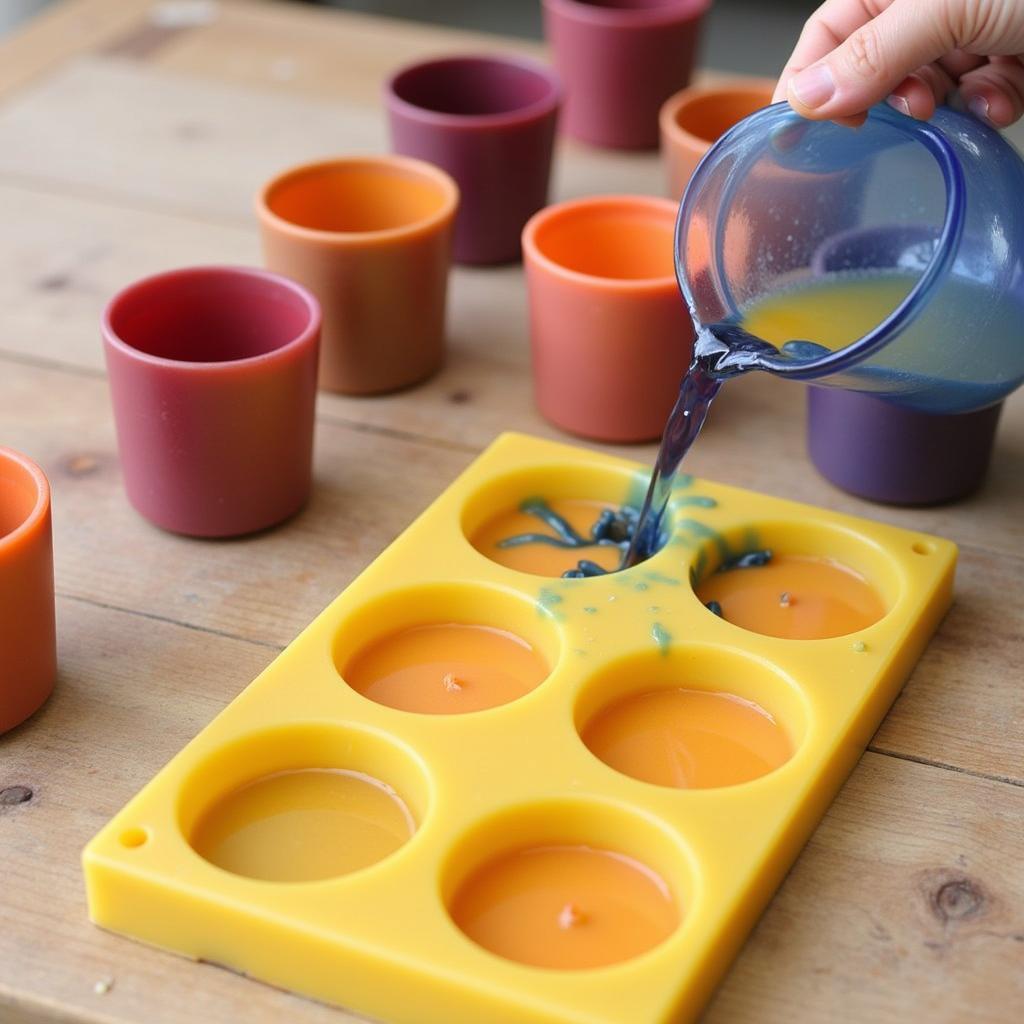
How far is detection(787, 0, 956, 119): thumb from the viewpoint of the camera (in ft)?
2.24

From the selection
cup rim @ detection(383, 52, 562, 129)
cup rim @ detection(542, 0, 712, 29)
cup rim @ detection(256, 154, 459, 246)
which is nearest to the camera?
cup rim @ detection(256, 154, 459, 246)

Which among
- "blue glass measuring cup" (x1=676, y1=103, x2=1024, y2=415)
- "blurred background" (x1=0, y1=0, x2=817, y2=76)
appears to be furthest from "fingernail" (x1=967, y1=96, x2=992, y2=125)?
"blurred background" (x1=0, y1=0, x2=817, y2=76)

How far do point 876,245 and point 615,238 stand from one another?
0.54ft

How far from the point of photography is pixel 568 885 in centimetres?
59

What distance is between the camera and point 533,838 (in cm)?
60

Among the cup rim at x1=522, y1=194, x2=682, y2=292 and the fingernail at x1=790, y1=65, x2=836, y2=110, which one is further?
the cup rim at x1=522, y1=194, x2=682, y2=292

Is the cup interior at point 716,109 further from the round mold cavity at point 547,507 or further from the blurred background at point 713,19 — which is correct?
the blurred background at point 713,19

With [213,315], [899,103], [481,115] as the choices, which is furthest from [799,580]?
[481,115]

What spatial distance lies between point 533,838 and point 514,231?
0.53 metres

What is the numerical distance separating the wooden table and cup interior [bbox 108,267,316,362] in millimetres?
74

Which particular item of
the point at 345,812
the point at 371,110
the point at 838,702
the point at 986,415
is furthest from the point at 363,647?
the point at 371,110

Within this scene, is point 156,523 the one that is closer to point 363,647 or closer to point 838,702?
point 363,647

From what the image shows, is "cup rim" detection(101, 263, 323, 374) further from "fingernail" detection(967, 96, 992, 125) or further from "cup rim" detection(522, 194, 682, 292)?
"fingernail" detection(967, 96, 992, 125)

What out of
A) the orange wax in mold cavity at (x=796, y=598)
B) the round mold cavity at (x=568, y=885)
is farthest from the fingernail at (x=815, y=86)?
the round mold cavity at (x=568, y=885)
